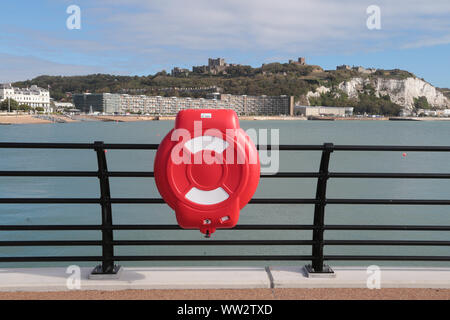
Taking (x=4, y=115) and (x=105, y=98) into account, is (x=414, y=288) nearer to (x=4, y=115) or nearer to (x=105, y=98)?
(x=4, y=115)

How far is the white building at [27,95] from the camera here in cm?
12723

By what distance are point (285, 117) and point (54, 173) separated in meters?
154

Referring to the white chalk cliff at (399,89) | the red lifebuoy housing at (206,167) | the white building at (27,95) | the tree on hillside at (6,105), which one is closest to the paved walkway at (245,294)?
the red lifebuoy housing at (206,167)

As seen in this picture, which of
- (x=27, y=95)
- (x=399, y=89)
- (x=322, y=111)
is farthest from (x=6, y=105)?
(x=399, y=89)

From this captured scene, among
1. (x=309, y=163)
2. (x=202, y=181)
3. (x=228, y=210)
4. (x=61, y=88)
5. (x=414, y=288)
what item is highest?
(x=61, y=88)

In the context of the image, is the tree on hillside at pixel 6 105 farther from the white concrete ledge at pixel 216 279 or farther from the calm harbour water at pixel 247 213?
the white concrete ledge at pixel 216 279

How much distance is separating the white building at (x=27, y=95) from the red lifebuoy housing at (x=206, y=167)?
13626 centimetres

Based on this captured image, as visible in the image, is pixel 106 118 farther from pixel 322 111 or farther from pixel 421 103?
pixel 421 103

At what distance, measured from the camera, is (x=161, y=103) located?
149m

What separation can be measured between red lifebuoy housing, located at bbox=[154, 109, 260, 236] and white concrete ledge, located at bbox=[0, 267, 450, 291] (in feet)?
2.30

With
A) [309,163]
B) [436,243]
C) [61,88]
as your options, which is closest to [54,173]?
[436,243]

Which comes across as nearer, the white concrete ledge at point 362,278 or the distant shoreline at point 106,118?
the white concrete ledge at point 362,278

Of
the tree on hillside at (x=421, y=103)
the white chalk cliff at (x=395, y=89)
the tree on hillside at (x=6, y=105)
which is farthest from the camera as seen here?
the tree on hillside at (x=421, y=103)

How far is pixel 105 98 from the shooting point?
143250mm
